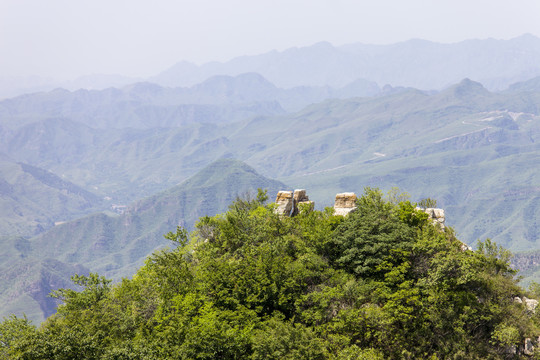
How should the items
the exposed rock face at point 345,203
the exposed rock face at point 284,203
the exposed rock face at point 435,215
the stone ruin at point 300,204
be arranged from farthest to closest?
the exposed rock face at point 284,203, the stone ruin at point 300,204, the exposed rock face at point 345,203, the exposed rock face at point 435,215

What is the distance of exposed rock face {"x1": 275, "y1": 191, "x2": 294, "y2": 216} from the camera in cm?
6271

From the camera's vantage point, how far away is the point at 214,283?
43.5m

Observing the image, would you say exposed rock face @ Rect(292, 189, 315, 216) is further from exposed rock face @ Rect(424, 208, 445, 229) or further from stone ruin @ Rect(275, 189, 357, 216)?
exposed rock face @ Rect(424, 208, 445, 229)

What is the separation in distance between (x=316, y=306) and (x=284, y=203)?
945 inches

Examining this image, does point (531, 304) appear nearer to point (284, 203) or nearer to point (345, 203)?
point (345, 203)

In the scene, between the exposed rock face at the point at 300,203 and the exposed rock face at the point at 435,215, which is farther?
the exposed rock face at the point at 300,203

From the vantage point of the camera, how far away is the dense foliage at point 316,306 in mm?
36000

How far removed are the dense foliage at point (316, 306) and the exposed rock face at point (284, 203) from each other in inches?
498

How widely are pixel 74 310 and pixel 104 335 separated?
906cm

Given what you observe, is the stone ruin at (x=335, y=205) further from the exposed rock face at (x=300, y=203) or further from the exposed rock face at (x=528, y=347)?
the exposed rock face at (x=528, y=347)

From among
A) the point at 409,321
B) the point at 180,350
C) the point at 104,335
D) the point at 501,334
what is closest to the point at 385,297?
the point at 409,321

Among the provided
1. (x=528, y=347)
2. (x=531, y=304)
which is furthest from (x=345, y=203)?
(x=528, y=347)

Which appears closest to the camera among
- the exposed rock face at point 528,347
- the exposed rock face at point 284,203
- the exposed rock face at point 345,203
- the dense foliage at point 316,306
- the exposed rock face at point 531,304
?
the dense foliage at point 316,306

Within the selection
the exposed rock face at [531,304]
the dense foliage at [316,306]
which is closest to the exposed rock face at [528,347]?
the dense foliage at [316,306]
